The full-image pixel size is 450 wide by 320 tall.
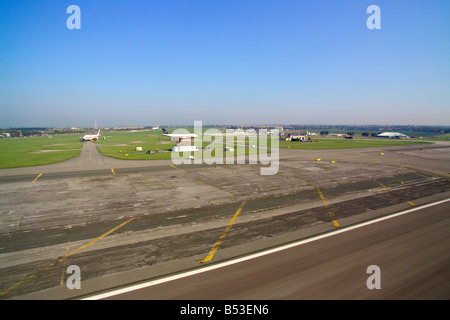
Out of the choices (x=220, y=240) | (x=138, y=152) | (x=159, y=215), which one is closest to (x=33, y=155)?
(x=138, y=152)

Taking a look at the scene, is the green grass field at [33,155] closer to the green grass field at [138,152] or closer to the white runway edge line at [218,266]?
the green grass field at [138,152]

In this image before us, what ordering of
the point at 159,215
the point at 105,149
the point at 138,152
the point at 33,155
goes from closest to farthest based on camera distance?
1. the point at 159,215
2. the point at 33,155
3. the point at 138,152
4. the point at 105,149

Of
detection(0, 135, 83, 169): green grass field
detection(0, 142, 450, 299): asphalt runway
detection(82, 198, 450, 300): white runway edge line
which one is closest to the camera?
detection(82, 198, 450, 300): white runway edge line

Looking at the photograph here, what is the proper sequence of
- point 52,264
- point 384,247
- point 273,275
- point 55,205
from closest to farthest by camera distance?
Answer: 1. point 273,275
2. point 52,264
3. point 384,247
4. point 55,205

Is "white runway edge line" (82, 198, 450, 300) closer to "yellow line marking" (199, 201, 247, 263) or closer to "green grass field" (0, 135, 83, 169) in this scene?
"yellow line marking" (199, 201, 247, 263)

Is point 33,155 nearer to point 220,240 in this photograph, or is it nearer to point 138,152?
point 138,152

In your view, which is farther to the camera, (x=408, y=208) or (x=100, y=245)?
(x=408, y=208)

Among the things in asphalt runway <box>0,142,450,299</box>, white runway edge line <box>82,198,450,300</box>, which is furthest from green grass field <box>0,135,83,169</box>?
white runway edge line <box>82,198,450,300</box>

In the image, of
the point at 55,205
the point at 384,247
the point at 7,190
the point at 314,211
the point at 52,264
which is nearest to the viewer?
the point at 52,264

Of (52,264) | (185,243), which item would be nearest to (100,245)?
(52,264)
